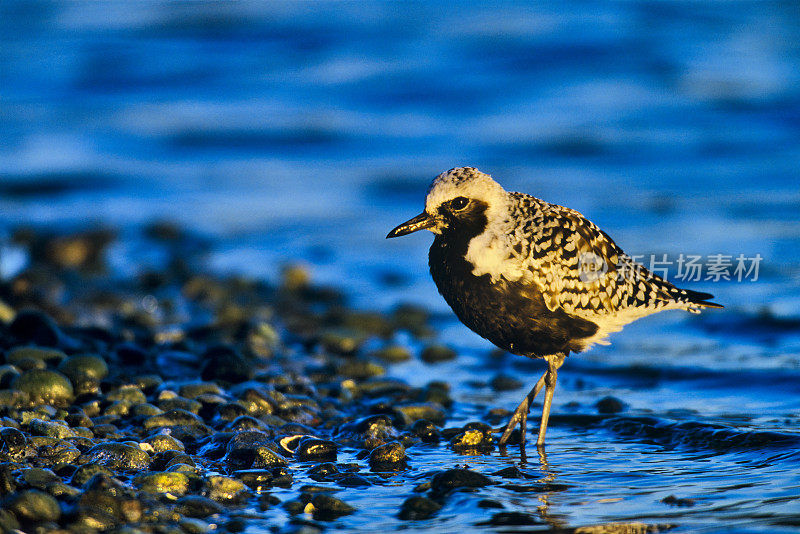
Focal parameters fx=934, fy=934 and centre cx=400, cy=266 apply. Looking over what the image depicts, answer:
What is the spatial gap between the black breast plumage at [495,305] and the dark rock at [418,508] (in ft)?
4.21

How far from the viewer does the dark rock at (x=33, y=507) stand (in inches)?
177

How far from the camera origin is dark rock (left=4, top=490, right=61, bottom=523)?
449 cm

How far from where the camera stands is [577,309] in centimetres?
619

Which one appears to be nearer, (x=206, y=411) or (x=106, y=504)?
(x=106, y=504)

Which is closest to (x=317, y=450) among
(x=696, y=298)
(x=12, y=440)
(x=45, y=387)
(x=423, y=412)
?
(x=423, y=412)

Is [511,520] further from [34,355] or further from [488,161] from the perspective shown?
[488,161]

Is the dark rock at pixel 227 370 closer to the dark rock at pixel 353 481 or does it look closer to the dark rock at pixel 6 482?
the dark rock at pixel 353 481

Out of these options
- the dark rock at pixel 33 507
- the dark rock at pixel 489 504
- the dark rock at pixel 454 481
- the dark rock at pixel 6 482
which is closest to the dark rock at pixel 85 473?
the dark rock at pixel 6 482

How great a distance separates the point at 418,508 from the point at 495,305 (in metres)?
1.41

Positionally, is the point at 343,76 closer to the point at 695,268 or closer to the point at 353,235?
the point at 353,235

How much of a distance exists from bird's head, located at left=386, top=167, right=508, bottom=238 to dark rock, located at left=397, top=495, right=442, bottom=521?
1.76 m

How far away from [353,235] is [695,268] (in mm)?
4565

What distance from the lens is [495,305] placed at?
231 inches

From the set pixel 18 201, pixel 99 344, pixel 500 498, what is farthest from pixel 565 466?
pixel 18 201
